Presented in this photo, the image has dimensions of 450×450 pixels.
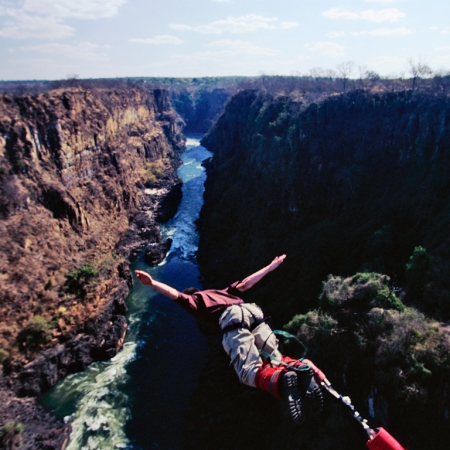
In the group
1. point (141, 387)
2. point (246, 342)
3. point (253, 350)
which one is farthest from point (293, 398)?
point (141, 387)

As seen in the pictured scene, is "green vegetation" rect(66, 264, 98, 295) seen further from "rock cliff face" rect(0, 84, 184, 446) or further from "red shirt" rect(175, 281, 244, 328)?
"red shirt" rect(175, 281, 244, 328)

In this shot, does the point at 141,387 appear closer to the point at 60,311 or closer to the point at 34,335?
the point at 34,335

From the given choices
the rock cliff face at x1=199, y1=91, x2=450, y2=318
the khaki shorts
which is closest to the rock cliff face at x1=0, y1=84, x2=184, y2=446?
the rock cliff face at x1=199, y1=91, x2=450, y2=318

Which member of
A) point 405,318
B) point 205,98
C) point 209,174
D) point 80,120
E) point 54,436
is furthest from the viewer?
point 205,98

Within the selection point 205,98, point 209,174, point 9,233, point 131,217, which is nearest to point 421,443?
point 9,233

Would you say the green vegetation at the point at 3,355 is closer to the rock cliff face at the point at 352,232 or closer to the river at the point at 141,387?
the river at the point at 141,387

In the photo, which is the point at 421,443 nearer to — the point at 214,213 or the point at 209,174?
the point at 214,213
